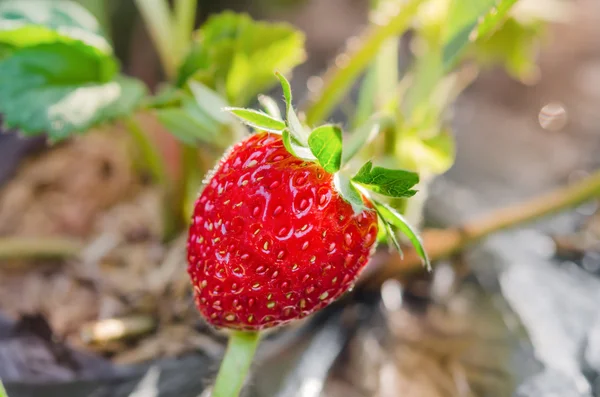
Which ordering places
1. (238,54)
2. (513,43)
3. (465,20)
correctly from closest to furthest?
(465,20) → (238,54) → (513,43)

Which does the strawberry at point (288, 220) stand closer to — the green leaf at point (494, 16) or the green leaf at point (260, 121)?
the green leaf at point (260, 121)

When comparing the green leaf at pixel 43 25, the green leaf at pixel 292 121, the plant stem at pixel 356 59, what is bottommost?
the plant stem at pixel 356 59

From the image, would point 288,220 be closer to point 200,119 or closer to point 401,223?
point 401,223

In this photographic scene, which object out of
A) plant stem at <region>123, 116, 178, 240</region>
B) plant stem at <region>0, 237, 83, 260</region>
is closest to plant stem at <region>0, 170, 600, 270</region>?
plant stem at <region>0, 237, 83, 260</region>

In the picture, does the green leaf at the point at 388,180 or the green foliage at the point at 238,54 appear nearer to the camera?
the green leaf at the point at 388,180

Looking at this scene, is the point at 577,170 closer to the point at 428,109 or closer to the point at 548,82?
the point at 548,82

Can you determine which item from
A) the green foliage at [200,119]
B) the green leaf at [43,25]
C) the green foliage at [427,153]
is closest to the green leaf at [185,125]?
the green foliage at [200,119]

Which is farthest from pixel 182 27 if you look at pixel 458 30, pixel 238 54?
pixel 458 30
